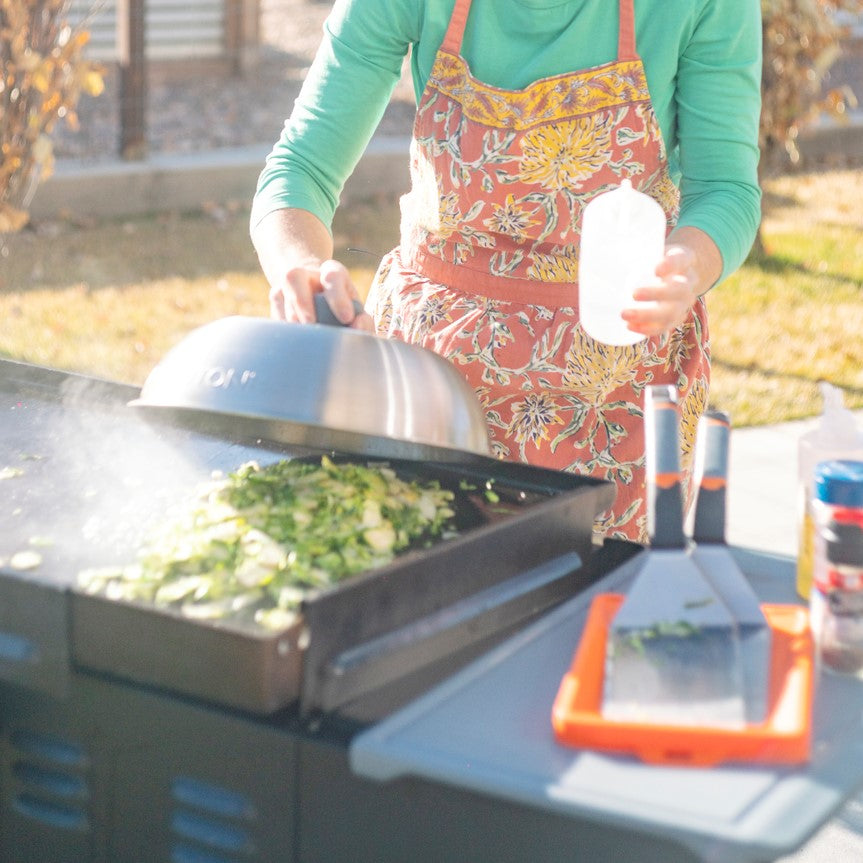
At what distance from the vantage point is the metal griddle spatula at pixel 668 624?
4.75 ft

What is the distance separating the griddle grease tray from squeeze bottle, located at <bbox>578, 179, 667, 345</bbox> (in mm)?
328

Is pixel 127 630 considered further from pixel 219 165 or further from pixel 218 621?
pixel 219 165

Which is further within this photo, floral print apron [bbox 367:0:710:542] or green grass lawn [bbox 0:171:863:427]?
green grass lawn [bbox 0:171:863:427]

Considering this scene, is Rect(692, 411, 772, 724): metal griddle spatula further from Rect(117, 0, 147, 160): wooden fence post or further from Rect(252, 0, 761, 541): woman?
Rect(117, 0, 147, 160): wooden fence post

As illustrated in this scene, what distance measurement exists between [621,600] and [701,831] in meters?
0.44

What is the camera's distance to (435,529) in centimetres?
183

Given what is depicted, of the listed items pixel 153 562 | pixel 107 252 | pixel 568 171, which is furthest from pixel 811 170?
pixel 153 562

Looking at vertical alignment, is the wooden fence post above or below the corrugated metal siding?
below

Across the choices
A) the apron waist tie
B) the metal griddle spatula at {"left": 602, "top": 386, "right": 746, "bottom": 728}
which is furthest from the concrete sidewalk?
the metal griddle spatula at {"left": 602, "top": 386, "right": 746, "bottom": 728}

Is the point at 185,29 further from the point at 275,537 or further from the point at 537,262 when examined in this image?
the point at 275,537

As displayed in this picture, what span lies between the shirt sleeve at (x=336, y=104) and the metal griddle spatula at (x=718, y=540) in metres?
0.85

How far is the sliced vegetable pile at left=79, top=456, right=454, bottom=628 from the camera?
1.57 m

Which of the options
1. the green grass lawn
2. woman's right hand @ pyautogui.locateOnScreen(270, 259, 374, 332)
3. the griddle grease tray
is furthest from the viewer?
the green grass lawn

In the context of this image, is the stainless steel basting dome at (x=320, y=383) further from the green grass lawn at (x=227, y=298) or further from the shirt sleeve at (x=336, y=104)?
the green grass lawn at (x=227, y=298)
